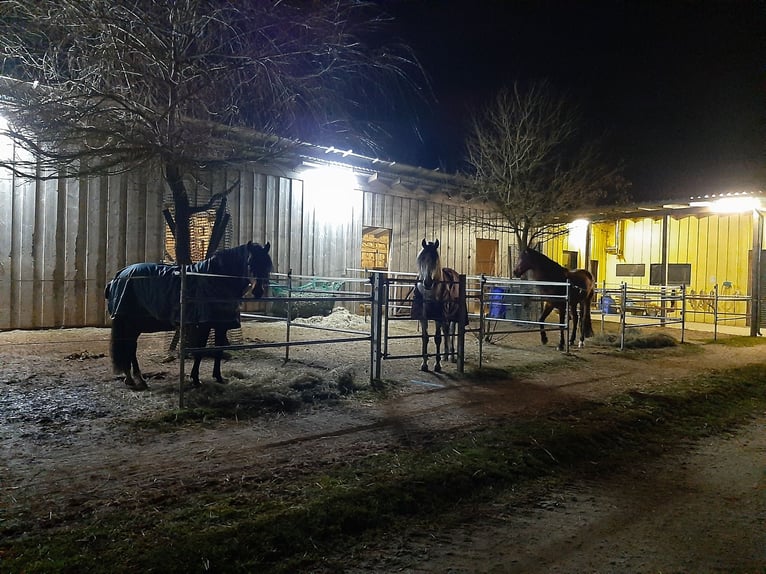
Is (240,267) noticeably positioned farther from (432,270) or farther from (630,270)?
(630,270)

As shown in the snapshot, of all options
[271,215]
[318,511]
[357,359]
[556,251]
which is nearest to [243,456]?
[318,511]

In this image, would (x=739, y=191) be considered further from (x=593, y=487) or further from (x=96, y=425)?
(x=96, y=425)

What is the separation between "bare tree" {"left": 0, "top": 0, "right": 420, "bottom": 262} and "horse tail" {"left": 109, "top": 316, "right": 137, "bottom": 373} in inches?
101

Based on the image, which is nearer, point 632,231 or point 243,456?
point 243,456

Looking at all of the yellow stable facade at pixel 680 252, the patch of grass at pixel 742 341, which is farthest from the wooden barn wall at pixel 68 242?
the patch of grass at pixel 742 341

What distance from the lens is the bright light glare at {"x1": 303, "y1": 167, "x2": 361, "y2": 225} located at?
16672mm

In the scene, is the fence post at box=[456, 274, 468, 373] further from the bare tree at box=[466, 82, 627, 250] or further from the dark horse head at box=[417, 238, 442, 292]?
the bare tree at box=[466, 82, 627, 250]

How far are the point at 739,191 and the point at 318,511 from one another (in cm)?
1743

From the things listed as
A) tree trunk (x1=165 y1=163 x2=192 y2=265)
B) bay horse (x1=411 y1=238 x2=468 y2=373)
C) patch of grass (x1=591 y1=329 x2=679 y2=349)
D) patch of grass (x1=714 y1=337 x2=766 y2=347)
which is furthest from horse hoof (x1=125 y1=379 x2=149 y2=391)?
patch of grass (x1=714 y1=337 x2=766 y2=347)

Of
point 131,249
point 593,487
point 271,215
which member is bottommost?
point 593,487

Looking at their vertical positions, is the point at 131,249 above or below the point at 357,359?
above

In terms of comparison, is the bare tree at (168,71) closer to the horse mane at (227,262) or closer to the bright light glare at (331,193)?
the horse mane at (227,262)

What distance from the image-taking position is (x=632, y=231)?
2286 cm

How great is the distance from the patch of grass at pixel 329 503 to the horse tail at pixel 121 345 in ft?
11.8
